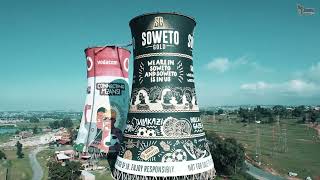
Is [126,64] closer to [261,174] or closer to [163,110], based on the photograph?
[163,110]

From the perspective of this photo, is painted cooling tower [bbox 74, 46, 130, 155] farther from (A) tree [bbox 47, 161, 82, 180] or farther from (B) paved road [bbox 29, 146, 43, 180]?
(A) tree [bbox 47, 161, 82, 180]

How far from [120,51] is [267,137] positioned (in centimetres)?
5439

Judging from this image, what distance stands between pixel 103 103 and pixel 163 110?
69.8 ft

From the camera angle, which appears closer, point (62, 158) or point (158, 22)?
point (158, 22)

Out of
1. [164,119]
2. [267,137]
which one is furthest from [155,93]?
[267,137]

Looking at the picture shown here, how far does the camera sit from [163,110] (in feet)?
92.3

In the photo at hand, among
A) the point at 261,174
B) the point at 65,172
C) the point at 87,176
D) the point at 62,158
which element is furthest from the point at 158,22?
the point at 62,158

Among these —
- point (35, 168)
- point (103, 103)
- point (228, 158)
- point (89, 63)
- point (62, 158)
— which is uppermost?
point (89, 63)

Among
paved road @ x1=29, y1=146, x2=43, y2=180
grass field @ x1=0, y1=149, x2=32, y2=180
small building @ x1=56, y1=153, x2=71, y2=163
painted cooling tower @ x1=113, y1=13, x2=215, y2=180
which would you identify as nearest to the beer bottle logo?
painted cooling tower @ x1=113, y1=13, x2=215, y2=180

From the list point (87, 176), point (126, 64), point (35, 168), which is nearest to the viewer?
point (87, 176)

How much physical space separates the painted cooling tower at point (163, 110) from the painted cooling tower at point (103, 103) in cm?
1797

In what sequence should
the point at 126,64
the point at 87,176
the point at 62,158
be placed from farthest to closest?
1. the point at 62,158
2. the point at 126,64
3. the point at 87,176

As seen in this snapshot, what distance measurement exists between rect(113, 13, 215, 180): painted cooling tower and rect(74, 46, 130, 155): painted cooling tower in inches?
708

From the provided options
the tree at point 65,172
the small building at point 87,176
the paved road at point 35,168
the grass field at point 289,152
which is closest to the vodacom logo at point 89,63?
the tree at point 65,172
